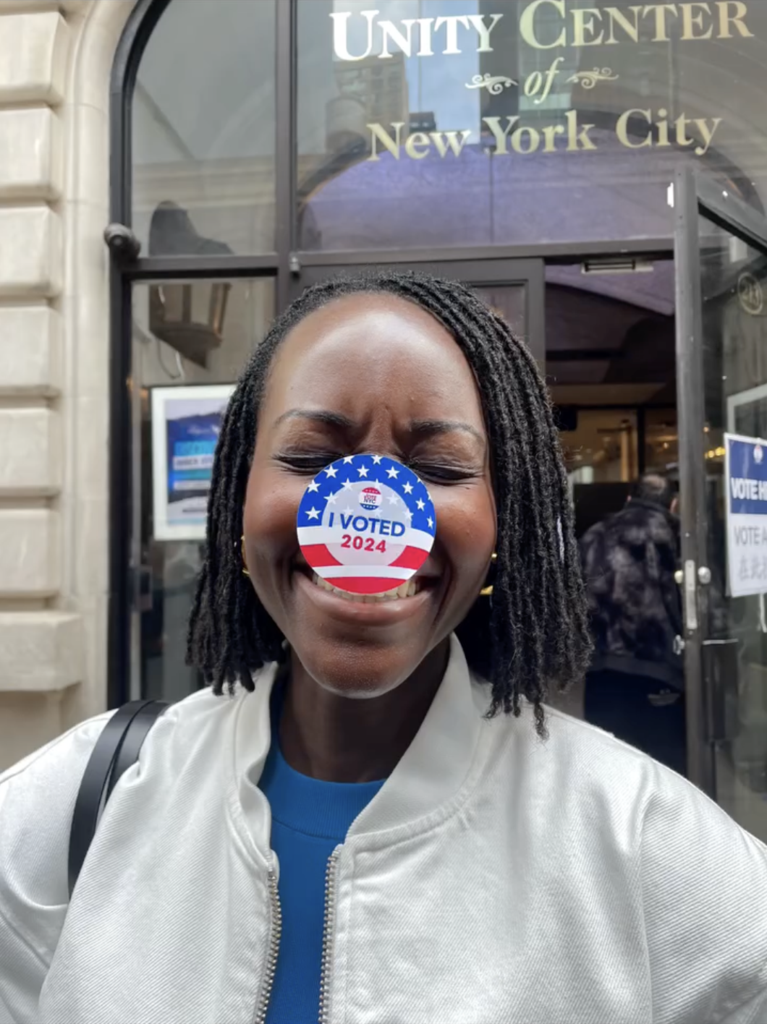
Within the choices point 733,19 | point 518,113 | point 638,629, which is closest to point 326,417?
point 638,629

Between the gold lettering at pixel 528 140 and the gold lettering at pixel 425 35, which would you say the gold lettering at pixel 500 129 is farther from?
the gold lettering at pixel 425 35

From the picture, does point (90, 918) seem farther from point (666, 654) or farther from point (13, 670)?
point (666, 654)

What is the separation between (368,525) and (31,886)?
2.11 ft

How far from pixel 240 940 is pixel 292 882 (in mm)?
83

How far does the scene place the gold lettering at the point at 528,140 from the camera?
370cm

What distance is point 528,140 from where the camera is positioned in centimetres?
371

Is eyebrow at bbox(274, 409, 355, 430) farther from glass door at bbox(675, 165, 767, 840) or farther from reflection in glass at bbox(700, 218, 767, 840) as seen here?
reflection in glass at bbox(700, 218, 767, 840)

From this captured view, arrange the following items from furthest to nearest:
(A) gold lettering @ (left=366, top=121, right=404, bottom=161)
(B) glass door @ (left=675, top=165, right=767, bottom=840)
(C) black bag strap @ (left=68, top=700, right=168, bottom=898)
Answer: (A) gold lettering @ (left=366, top=121, right=404, bottom=161), (B) glass door @ (left=675, top=165, right=767, bottom=840), (C) black bag strap @ (left=68, top=700, right=168, bottom=898)

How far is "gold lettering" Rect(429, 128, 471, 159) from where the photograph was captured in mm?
3717

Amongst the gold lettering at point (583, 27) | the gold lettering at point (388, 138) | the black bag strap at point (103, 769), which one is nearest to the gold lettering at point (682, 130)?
the gold lettering at point (583, 27)

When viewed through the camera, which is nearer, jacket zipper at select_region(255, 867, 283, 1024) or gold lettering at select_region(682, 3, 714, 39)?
jacket zipper at select_region(255, 867, 283, 1024)

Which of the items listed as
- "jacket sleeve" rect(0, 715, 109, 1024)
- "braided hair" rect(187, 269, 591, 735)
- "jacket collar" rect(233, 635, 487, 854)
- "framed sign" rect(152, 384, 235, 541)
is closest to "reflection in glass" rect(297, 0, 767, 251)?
"framed sign" rect(152, 384, 235, 541)

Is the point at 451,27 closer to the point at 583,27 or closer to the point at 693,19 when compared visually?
the point at 583,27

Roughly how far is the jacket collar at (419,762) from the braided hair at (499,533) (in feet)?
0.17
